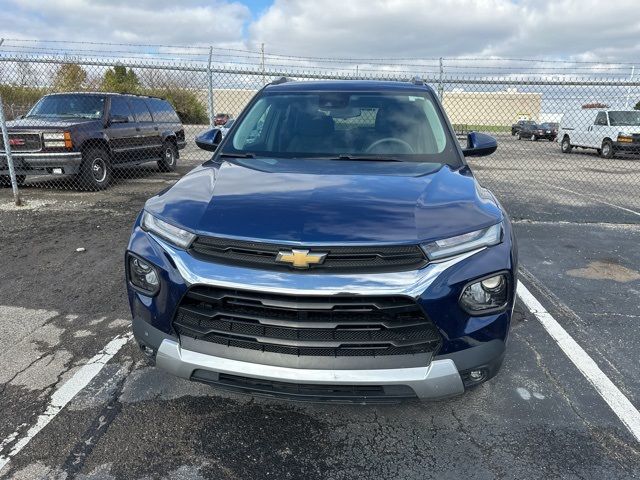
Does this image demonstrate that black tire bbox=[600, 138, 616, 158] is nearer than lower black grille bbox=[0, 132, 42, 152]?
No

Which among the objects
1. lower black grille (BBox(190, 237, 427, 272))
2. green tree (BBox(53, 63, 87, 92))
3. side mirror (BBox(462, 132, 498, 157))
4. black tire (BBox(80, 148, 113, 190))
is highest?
green tree (BBox(53, 63, 87, 92))

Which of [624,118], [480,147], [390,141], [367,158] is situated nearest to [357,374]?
[367,158]

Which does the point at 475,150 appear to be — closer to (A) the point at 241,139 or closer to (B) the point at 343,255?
(A) the point at 241,139

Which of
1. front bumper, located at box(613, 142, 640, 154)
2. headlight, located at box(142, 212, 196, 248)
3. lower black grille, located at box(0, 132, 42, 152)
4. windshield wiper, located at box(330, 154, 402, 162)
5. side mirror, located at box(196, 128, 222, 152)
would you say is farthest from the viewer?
front bumper, located at box(613, 142, 640, 154)

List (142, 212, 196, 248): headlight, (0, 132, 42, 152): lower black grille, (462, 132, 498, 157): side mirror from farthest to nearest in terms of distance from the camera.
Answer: (0, 132, 42, 152): lower black grille → (462, 132, 498, 157): side mirror → (142, 212, 196, 248): headlight

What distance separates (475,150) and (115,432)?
3.26 metres

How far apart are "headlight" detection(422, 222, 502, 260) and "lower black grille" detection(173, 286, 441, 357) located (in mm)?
256

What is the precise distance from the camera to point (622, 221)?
24.1ft

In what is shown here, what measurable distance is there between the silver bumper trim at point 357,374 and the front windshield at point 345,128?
1635mm

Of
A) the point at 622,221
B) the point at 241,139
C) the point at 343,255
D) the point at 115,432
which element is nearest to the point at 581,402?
the point at 343,255

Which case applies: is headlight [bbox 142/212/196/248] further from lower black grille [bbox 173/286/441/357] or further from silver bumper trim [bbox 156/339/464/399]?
silver bumper trim [bbox 156/339/464/399]

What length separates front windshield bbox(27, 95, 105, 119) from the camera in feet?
30.9

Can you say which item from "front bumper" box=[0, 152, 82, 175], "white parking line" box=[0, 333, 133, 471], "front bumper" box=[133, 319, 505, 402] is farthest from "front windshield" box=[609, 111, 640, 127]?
"white parking line" box=[0, 333, 133, 471]

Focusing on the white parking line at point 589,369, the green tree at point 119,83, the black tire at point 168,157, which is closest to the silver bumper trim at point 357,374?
the white parking line at point 589,369
